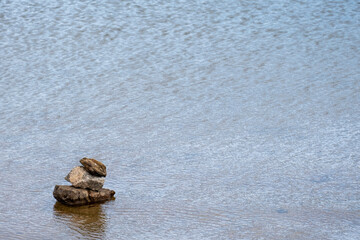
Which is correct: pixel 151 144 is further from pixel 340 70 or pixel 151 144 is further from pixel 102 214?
pixel 340 70

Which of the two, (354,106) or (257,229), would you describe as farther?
(354,106)

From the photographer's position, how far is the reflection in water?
5.96 metres

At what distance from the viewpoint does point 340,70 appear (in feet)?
36.1

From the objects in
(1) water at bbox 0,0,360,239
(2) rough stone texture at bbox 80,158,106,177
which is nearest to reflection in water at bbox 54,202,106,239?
(1) water at bbox 0,0,360,239

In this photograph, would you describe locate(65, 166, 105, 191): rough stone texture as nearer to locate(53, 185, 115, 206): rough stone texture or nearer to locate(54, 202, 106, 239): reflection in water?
locate(53, 185, 115, 206): rough stone texture

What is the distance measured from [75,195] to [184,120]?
2.76 meters

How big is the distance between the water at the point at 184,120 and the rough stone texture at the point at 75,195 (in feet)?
0.25

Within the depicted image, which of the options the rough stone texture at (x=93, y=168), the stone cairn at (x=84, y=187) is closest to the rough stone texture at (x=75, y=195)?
the stone cairn at (x=84, y=187)

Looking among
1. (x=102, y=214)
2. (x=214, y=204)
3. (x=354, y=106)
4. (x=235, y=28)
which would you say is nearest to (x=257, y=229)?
(x=214, y=204)

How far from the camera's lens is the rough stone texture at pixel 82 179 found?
6.46m

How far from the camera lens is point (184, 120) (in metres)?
8.89

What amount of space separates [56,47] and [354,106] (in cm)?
553

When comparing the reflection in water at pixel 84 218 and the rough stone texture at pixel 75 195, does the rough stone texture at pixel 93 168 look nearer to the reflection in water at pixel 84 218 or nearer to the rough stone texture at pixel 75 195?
the rough stone texture at pixel 75 195

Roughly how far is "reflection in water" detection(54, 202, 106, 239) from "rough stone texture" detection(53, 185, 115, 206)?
5 cm
